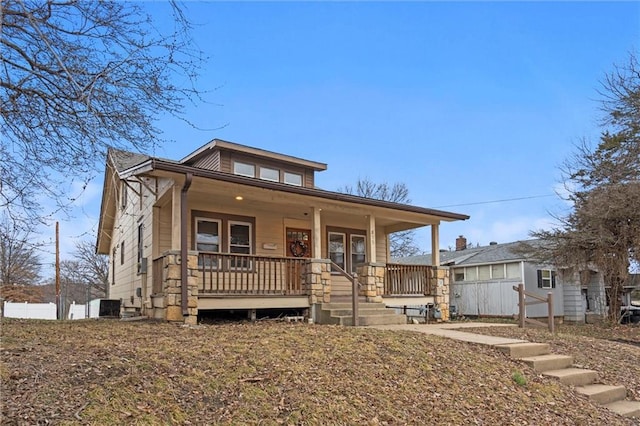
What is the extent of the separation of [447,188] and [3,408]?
92.3 ft

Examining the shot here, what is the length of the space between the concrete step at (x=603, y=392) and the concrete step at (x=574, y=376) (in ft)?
0.36

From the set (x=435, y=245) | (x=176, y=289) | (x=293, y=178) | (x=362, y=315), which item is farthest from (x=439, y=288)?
(x=176, y=289)

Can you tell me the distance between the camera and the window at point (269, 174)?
14.7 metres

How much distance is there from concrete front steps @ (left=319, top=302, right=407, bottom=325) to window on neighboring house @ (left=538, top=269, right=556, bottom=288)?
1398cm

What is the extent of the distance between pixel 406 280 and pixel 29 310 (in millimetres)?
19100

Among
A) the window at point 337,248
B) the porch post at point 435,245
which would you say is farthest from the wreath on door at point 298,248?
the porch post at point 435,245

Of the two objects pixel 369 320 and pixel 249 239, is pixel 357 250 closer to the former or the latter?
pixel 249 239

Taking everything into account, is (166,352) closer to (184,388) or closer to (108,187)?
(184,388)

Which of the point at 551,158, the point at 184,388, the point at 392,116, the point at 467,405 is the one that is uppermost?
the point at 392,116

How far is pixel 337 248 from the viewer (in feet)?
49.2

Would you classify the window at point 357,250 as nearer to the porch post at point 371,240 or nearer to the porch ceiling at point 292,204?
the porch ceiling at point 292,204

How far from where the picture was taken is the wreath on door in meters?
13.9

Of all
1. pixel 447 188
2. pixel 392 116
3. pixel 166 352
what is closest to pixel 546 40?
pixel 392 116

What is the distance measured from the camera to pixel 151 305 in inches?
446
